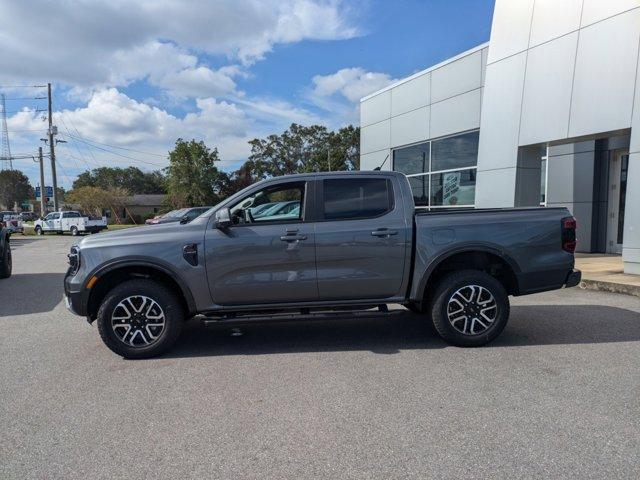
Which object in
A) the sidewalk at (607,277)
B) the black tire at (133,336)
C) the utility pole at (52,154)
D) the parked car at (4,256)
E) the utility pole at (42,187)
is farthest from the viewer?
the utility pole at (42,187)

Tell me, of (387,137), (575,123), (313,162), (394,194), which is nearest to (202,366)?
(394,194)

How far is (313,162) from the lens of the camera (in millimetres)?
68875

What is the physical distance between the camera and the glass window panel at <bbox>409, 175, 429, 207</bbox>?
17.0 metres

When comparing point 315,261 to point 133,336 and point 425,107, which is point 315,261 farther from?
point 425,107

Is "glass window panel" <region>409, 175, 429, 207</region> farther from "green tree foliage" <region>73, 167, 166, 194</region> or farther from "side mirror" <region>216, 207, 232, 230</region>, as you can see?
"green tree foliage" <region>73, 167, 166, 194</region>

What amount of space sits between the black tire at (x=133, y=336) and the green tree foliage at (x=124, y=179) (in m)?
113

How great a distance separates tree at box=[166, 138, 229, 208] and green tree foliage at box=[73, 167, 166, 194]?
55375 millimetres

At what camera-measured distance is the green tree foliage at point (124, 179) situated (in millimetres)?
112688

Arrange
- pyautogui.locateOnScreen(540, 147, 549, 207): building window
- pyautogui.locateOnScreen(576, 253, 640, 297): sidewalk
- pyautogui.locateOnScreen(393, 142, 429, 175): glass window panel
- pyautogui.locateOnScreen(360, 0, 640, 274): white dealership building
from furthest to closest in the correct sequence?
pyautogui.locateOnScreen(393, 142, 429, 175): glass window panel → pyautogui.locateOnScreen(540, 147, 549, 207): building window → pyautogui.locateOnScreen(360, 0, 640, 274): white dealership building → pyautogui.locateOnScreen(576, 253, 640, 297): sidewalk

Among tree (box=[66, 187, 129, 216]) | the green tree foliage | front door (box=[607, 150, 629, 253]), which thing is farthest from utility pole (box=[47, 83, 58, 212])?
the green tree foliage

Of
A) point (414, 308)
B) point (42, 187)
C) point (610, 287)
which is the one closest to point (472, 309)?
point (414, 308)

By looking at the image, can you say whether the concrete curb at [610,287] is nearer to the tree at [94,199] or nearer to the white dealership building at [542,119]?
the white dealership building at [542,119]

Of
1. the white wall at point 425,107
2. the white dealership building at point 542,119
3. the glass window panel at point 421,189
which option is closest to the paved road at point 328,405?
the white dealership building at point 542,119

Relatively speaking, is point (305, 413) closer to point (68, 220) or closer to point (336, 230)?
point (336, 230)
